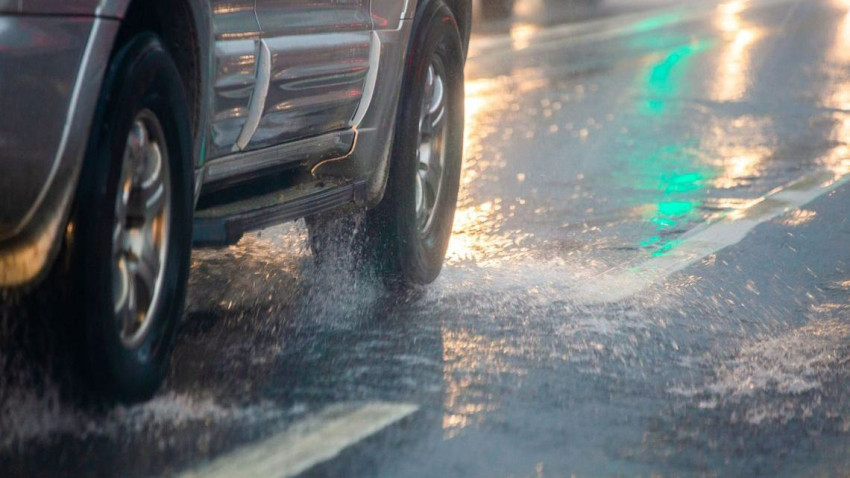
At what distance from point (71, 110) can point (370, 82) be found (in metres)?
1.74

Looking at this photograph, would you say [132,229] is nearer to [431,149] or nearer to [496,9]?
[431,149]

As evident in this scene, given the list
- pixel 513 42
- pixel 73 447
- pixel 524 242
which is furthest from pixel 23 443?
pixel 513 42

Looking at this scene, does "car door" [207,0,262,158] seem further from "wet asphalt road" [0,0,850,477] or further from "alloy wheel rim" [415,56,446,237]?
"alloy wheel rim" [415,56,446,237]

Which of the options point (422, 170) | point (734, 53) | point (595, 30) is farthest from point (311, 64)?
point (595, 30)

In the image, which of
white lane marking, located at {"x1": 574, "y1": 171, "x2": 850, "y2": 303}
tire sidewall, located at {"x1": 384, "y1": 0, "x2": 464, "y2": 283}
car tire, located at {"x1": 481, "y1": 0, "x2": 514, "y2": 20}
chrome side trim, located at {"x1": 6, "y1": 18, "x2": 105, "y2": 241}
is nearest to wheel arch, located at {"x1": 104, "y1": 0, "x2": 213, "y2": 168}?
chrome side trim, located at {"x1": 6, "y1": 18, "x2": 105, "y2": 241}

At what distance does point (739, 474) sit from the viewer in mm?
3457

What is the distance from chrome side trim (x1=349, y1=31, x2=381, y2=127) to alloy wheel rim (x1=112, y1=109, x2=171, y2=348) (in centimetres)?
116

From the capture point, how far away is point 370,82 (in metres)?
4.89

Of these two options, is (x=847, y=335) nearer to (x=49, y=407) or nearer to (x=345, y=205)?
(x=345, y=205)

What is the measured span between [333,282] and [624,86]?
8430mm

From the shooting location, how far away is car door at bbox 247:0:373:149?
427 centimetres

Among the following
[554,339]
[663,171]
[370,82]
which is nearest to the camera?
[554,339]

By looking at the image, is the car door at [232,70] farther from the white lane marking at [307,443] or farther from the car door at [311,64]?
the white lane marking at [307,443]

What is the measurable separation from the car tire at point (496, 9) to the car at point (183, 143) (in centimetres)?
1639
